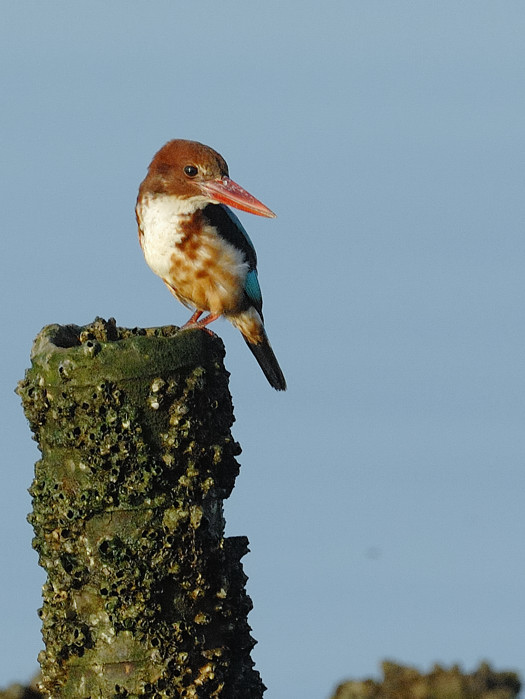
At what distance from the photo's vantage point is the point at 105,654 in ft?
17.0

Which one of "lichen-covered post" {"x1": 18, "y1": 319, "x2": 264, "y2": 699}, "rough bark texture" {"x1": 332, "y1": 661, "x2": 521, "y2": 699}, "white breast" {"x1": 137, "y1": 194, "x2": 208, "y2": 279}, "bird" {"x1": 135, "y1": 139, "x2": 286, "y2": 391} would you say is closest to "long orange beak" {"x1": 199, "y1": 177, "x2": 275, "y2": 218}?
"bird" {"x1": 135, "y1": 139, "x2": 286, "y2": 391}

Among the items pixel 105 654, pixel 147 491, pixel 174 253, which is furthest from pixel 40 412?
pixel 174 253

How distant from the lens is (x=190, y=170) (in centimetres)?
734

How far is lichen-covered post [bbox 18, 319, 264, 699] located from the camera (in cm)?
512

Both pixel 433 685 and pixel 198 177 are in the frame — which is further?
pixel 433 685

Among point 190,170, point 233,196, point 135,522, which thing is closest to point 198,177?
point 190,170

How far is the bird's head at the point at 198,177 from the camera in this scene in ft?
23.8

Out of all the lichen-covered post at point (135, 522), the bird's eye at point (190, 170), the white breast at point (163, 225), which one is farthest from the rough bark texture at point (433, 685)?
the bird's eye at point (190, 170)

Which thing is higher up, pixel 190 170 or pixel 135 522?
pixel 190 170

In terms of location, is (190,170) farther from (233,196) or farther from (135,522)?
(135,522)

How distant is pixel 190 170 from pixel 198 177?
73mm

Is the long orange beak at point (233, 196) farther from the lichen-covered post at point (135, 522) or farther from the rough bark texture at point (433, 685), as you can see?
the rough bark texture at point (433, 685)

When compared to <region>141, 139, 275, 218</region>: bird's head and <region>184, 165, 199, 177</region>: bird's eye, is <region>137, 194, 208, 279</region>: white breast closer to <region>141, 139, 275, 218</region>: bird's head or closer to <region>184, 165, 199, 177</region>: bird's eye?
<region>141, 139, 275, 218</region>: bird's head

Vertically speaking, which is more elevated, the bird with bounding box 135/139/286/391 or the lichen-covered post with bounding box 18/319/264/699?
the bird with bounding box 135/139/286/391
